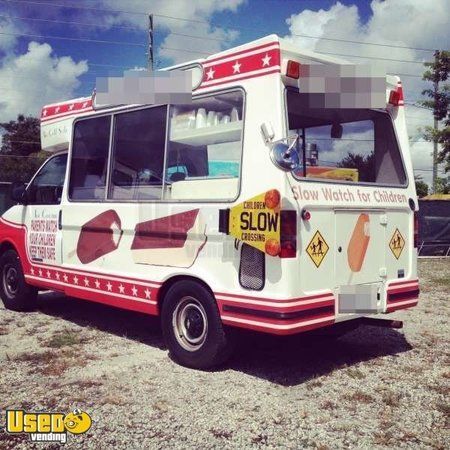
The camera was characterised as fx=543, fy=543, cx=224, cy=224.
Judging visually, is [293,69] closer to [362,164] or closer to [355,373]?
[362,164]

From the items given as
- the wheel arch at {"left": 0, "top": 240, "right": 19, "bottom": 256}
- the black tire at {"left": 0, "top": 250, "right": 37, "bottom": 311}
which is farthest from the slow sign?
the wheel arch at {"left": 0, "top": 240, "right": 19, "bottom": 256}

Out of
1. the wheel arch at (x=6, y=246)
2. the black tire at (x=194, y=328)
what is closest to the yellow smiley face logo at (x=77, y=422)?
the black tire at (x=194, y=328)

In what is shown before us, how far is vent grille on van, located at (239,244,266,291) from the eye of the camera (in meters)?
4.07

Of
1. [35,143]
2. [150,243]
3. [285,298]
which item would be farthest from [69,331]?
[35,143]

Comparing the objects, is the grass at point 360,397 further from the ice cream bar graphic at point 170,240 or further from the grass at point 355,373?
the ice cream bar graphic at point 170,240

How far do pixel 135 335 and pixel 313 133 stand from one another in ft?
9.47

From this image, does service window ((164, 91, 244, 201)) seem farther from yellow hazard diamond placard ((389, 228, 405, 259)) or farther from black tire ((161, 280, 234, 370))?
yellow hazard diamond placard ((389, 228, 405, 259))

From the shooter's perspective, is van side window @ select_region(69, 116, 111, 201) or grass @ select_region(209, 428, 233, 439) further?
van side window @ select_region(69, 116, 111, 201)

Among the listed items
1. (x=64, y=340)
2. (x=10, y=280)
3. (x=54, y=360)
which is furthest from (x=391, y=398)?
(x=10, y=280)

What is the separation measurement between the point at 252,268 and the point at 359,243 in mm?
1062

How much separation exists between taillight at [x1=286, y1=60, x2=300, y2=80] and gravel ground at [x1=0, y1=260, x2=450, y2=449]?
213 centimetres

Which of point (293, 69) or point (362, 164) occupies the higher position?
point (293, 69)

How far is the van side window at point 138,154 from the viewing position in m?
4.96

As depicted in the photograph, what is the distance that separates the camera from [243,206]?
415 cm
